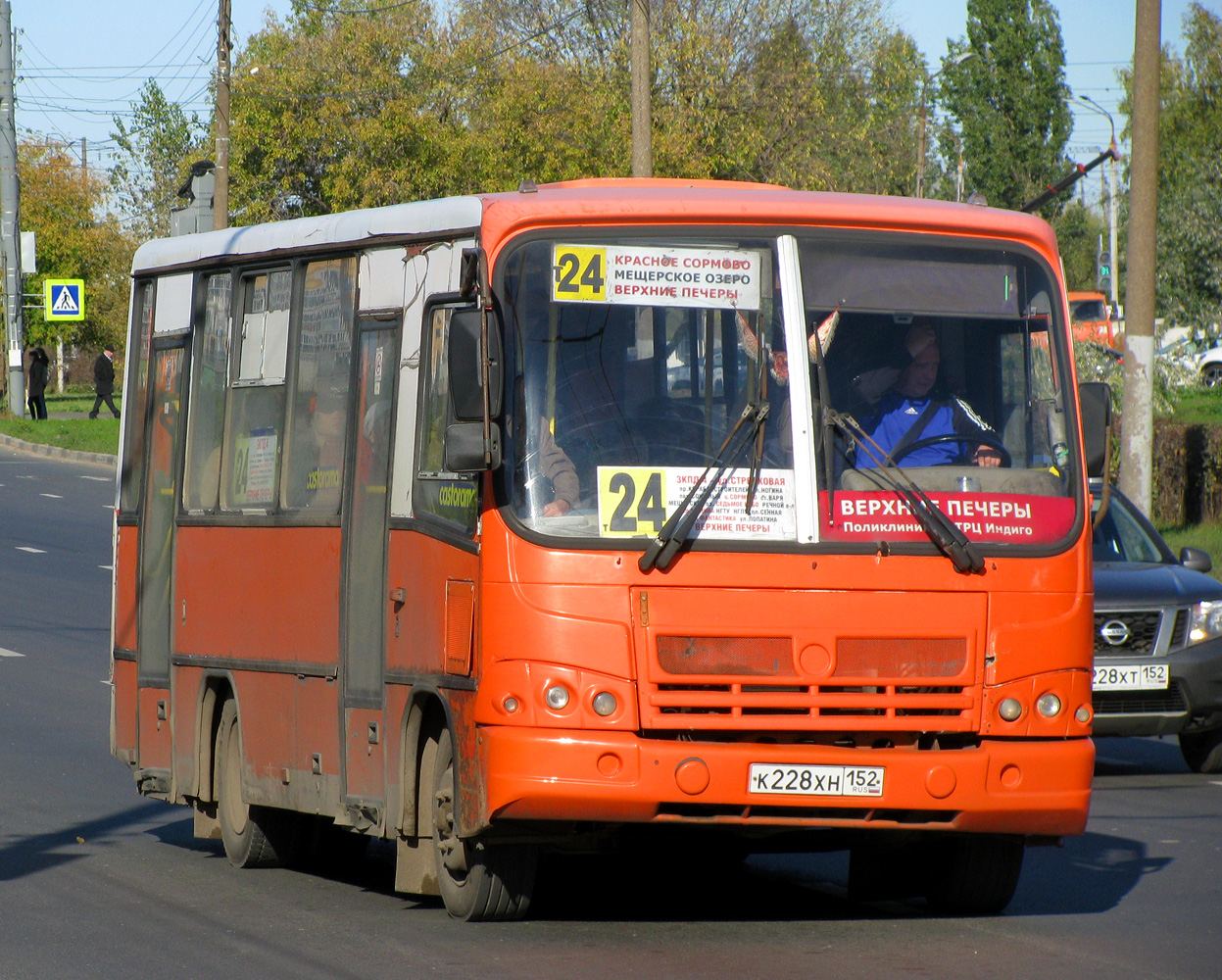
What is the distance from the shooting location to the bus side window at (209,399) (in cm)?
935

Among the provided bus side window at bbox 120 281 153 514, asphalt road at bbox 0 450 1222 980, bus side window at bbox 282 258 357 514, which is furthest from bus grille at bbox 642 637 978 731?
bus side window at bbox 120 281 153 514

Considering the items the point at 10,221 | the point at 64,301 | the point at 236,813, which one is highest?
the point at 10,221

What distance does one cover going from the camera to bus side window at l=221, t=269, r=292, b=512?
28.8 feet

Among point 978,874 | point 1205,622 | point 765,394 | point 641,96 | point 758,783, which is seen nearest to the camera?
point 758,783

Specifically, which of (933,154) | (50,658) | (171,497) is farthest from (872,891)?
(933,154)

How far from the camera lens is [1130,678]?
1173cm

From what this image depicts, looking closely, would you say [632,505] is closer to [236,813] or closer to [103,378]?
[236,813]

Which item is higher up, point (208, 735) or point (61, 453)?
point (61, 453)

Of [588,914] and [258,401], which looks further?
[258,401]

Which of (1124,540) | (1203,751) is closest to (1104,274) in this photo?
(1124,540)

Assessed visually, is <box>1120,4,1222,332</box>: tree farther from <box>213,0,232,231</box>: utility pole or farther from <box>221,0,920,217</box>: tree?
<box>213,0,232,231</box>: utility pole

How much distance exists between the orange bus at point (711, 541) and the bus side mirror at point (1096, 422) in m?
0.08

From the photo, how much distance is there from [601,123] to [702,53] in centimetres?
282

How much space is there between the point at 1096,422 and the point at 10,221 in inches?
1613
